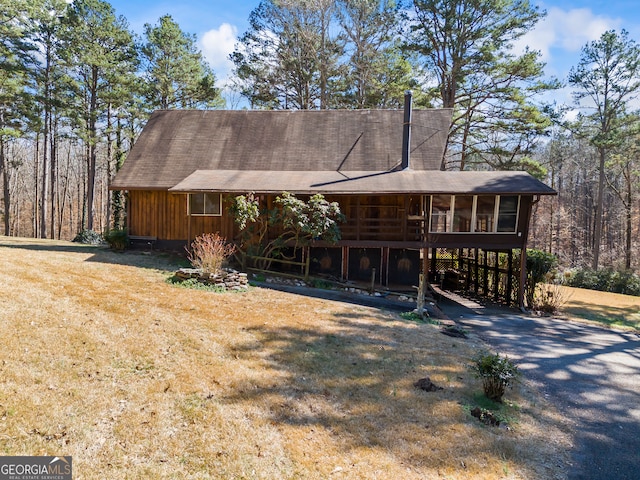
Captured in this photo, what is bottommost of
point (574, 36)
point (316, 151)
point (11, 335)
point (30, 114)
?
point (11, 335)

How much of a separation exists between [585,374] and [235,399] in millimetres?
6879

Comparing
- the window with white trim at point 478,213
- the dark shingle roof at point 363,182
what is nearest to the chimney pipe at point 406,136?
the dark shingle roof at point 363,182

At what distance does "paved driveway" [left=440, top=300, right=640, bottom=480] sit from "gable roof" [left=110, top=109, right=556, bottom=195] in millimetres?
4653

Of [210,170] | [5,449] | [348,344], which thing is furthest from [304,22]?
[5,449]

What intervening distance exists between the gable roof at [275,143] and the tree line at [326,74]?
19.8 feet

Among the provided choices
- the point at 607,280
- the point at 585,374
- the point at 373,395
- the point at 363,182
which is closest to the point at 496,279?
the point at 363,182

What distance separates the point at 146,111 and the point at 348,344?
2484cm

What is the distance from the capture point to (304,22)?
25.1 metres

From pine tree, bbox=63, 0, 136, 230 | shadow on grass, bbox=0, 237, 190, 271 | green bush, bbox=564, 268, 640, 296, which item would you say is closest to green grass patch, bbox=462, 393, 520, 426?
shadow on grass, bbox=0, 237, 190, 271

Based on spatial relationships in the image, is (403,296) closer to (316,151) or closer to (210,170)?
(316,151)

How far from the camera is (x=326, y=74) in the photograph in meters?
25.5

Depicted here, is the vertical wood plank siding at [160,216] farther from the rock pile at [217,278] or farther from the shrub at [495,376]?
the shrub at [495,376]

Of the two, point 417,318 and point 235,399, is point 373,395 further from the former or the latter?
point 417,318

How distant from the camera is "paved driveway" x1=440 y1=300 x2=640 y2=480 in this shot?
4707 mm
